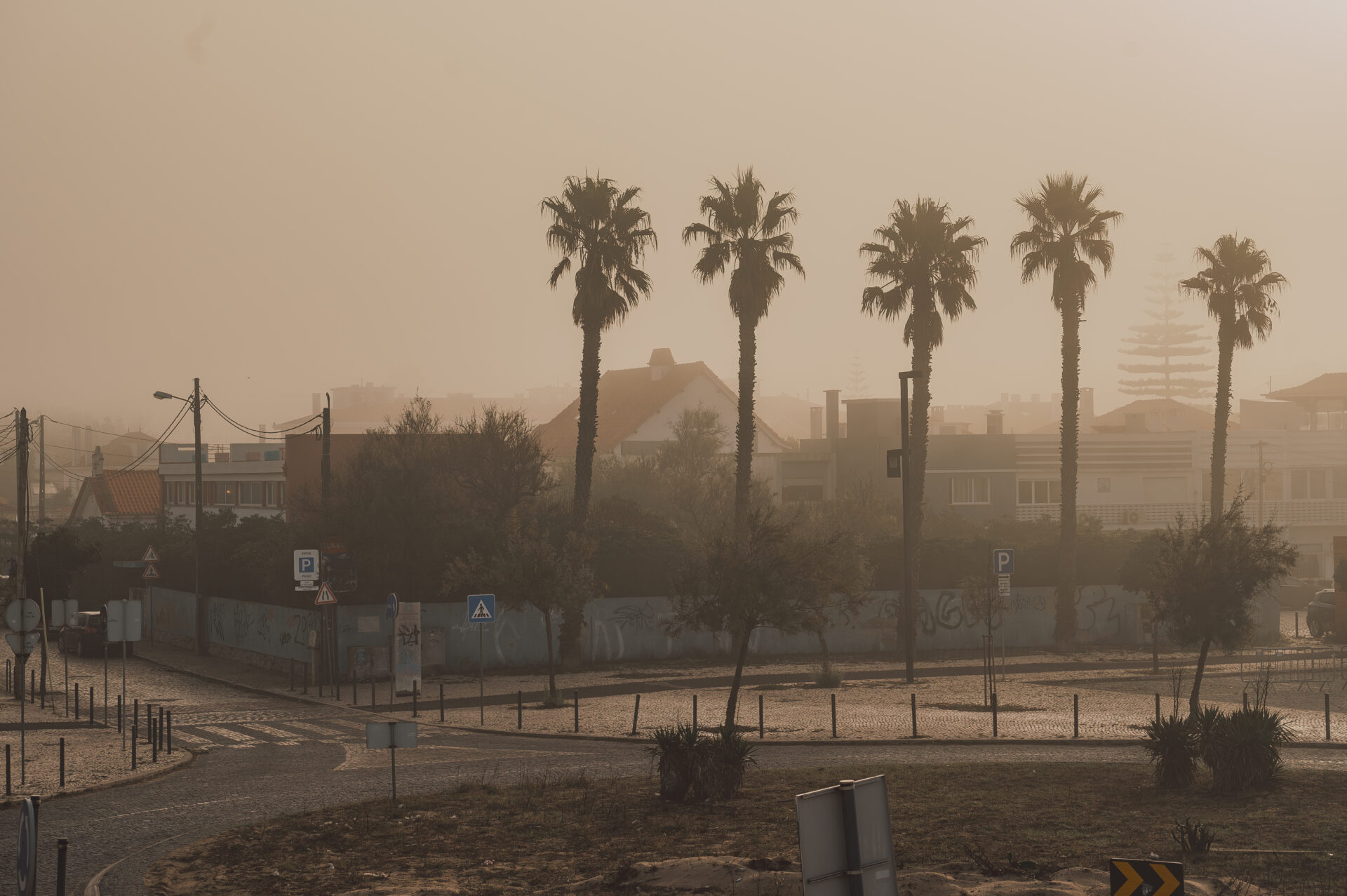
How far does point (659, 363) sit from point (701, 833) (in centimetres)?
8027

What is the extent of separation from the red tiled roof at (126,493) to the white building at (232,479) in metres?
4.68

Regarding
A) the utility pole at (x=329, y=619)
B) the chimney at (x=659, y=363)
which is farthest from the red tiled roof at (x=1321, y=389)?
the utility pole at (x=329, y=619)

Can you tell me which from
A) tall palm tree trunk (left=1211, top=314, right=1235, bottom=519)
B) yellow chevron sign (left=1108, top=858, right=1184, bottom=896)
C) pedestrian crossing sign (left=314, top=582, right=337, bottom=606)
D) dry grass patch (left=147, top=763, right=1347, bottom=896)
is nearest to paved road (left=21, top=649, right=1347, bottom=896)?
dry grass patch (left=147, top=763, right=1347, bottom=896)

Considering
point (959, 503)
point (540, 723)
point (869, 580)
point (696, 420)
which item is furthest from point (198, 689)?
point (959, 503)

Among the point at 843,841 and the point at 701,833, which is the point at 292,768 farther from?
the point at 843,841

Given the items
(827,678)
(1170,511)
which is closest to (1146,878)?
(827,678)

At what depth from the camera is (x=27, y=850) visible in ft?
25.4

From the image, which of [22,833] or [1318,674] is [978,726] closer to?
[1318,674]

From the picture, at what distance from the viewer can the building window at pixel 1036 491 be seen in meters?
72.2

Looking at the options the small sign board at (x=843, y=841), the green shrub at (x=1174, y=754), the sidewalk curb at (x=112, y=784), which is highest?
the small sign board at (x=843, y=841)

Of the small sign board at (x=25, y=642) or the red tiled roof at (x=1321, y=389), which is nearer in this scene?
the small sign board at (x=25, y=642)

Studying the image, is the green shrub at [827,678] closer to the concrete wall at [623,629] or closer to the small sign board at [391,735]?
the concrete wall at [623,629]

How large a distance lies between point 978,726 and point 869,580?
1572 cm

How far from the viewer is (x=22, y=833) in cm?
790
